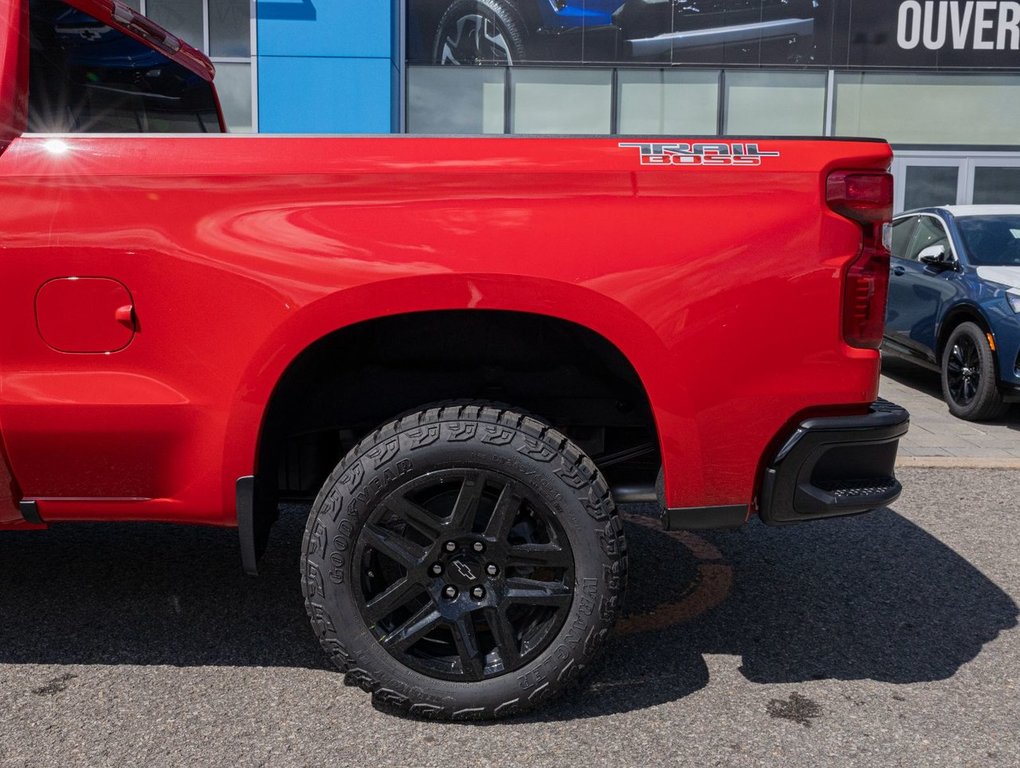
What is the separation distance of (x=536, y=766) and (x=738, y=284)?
1.30 m

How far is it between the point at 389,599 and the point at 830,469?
4.01ft

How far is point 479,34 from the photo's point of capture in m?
13.8

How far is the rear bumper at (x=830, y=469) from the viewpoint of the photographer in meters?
2.45

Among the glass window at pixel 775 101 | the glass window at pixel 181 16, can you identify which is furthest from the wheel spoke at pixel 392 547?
the glass window at pixel 775 101

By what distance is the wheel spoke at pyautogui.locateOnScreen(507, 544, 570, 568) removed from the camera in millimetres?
2467

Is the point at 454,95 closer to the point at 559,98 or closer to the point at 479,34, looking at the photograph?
the point at 479,34

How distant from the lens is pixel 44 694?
266 cm

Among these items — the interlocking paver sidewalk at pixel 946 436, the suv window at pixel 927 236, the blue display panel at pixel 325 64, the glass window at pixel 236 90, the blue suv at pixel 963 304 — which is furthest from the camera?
the glass window at pixel 236 90

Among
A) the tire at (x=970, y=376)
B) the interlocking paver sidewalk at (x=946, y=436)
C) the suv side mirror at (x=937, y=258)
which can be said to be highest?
the suv side mirror at (x=937, y=258)

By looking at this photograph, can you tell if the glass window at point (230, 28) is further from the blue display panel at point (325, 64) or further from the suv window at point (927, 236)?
the suv window at point (927, 236)

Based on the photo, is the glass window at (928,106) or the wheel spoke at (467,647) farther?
the glass window at (928,106)

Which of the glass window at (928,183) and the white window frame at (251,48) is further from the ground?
the white window frame at (251,48)

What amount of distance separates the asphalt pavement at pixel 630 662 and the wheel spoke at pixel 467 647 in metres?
0.16

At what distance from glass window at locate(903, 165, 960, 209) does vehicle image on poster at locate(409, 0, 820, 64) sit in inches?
114
